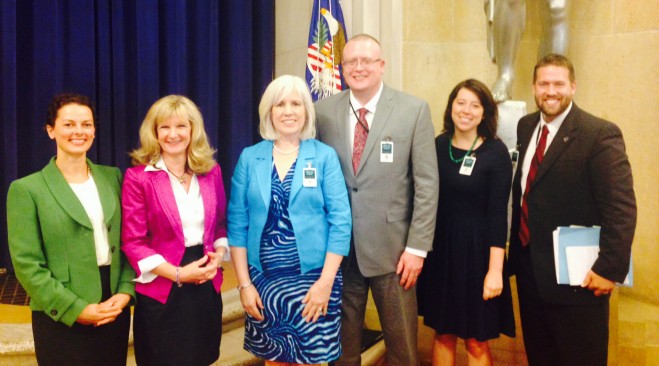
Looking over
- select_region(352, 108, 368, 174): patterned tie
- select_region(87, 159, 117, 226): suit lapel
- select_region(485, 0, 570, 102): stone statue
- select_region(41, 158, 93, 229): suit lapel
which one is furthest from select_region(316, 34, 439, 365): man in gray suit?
select_region(485, 0, 570, 102): stone statue

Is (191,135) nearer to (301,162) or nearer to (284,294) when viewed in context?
(301,162)

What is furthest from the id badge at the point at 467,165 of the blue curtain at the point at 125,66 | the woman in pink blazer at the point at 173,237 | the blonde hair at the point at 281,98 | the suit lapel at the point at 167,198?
the blue curtain at the point at 125,66

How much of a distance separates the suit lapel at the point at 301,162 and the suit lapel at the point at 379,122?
22 centimetres

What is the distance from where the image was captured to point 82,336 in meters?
1.73

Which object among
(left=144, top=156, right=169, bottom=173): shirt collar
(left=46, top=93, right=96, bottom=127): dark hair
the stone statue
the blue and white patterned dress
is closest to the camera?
(left=46, top=93, right=96, bottom=127): dark hair

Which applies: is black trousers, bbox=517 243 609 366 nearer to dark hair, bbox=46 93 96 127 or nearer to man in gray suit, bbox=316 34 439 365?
man in gray suit, bbox=316 34 439 365

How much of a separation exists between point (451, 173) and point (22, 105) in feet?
10.3

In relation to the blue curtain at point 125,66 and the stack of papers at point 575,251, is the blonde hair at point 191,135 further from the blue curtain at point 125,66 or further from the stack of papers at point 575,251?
the blue curtain at point 125,66

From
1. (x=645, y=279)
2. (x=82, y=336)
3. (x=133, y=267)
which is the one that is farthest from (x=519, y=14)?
(x=82, y=336)

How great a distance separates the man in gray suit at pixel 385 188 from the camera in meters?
2.12

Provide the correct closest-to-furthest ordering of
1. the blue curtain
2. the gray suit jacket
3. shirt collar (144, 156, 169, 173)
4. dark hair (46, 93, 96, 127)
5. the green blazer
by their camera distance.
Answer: the green blazer
dark hair (46, 93, 96, 127)
shirt collar (144, 156, 169, 173)
the gray suit jacket
the blue curtain

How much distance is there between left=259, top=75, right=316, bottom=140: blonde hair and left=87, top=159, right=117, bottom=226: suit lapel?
0.55 metres

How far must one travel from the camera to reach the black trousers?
1.98 m

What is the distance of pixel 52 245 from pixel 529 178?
5.19 feet
